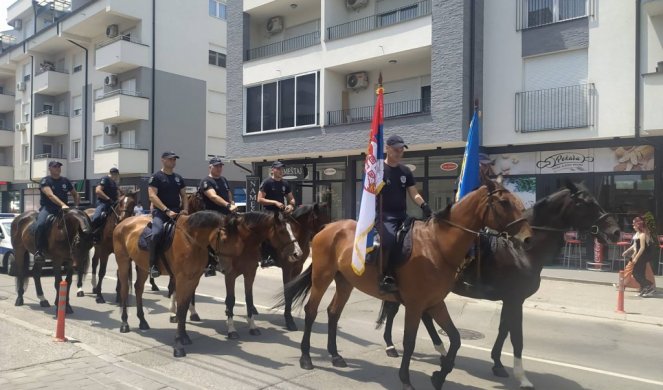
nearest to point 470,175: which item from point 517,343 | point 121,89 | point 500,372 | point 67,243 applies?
point 517,343

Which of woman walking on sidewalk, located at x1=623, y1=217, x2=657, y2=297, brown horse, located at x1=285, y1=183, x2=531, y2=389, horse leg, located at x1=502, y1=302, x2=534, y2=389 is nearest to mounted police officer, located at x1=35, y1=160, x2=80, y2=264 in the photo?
brown horse, located at x1=285, y1=183, x2=531, y2=389

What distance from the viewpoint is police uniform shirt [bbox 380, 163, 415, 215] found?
5777 mm

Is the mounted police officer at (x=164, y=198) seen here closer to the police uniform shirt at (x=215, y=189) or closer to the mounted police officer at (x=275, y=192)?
the police uniform shirt at (x=215, y=189)

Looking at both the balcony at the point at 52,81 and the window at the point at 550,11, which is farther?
the balcony at the point at 52,81

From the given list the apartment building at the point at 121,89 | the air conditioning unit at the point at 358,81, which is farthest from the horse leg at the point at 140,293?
the apartment building at the point at 121,89

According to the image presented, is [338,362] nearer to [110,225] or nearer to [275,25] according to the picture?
[110,225]

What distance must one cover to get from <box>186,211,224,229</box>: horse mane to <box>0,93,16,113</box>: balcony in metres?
42.6

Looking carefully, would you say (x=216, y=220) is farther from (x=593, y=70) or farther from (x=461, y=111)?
(x=593, y=70)

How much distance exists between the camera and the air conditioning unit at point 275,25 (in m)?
23.5

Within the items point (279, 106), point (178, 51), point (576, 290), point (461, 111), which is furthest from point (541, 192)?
point (178, 51)

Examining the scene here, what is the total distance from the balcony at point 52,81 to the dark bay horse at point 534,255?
36231mm

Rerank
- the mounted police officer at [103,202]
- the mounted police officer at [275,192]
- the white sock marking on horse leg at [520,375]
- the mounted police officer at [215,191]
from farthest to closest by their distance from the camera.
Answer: the mounted police officer at [103,202]
the mounted police officer at [275,192]
the mounted police officer at [215,191]
the white sock marking on horse leg at [520,375]

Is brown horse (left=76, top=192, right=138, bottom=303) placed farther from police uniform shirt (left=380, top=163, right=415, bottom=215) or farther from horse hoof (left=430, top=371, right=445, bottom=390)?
horse hoof (left=430, top=371, right=445, bottom=390)

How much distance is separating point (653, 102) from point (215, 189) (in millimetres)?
12143
